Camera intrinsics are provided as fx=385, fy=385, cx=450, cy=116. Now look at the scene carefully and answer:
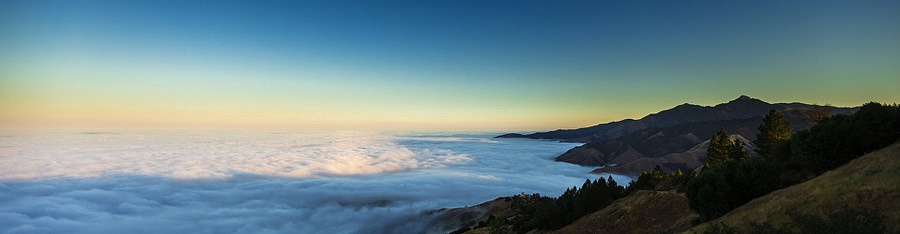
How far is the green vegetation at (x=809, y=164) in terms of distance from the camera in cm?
2656

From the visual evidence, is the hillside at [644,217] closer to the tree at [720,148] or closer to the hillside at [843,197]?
the hillside at [843,197]

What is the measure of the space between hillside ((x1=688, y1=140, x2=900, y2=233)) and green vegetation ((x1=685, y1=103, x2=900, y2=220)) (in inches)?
112

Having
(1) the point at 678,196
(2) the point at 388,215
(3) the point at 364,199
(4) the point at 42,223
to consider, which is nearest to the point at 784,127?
(1) the point at 678,196

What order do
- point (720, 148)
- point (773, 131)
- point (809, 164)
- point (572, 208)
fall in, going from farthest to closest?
point (720, 148)
point (773, 131)
point (572, 208)
point (809, 164)

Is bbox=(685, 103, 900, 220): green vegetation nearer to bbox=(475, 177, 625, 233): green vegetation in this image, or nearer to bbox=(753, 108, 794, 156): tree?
bbox=(475, 177, 625, 233): green vegetation

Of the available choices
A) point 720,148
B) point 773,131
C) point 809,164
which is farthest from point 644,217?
point 720,148

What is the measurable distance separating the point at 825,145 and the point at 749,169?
6462mm

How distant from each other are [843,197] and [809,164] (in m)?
15.2

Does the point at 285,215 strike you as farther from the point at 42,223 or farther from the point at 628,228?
the point at 628,228

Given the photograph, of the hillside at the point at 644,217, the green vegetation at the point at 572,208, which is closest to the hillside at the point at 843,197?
the hillside at the point at 644,217

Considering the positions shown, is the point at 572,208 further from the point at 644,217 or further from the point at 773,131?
the point at 773,131

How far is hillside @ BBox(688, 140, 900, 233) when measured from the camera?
16156mm

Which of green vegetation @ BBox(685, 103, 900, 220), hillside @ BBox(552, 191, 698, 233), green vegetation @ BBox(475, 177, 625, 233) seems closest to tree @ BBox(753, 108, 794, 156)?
green vegetation @ BBox(475, 177, 625, 233)

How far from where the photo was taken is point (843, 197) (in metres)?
18.0
